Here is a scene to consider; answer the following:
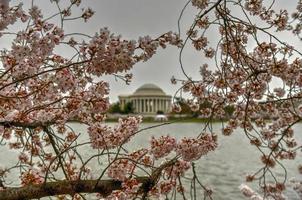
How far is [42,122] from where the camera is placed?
4375 mm

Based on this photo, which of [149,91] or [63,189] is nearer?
[63,189]

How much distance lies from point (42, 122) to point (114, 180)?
141 centimetres

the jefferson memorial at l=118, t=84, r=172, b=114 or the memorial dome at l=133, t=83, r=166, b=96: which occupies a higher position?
the memorial dome at l=133, t=83, r=166, b=96

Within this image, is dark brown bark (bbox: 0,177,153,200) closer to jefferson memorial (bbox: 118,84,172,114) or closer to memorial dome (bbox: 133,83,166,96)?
jefferson memorial (bbox: 118,84,172,114)

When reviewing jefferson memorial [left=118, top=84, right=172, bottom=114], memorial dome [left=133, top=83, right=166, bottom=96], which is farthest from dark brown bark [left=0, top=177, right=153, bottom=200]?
memorial dome [left=133, top=83, right=166, bottom=96]

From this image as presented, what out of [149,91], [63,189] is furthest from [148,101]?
[63,189]

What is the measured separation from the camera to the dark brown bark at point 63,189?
9.61ft

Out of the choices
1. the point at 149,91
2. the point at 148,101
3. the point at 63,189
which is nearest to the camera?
the point at 63,189

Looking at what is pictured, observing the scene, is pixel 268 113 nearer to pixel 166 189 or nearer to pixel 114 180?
pixel 166 189

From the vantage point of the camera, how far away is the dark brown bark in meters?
2.93

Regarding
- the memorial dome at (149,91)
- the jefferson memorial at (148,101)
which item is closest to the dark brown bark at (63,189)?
the jefferson memorial at (148,101)

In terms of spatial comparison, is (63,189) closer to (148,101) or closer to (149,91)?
(148,101)

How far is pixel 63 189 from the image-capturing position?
3.09m

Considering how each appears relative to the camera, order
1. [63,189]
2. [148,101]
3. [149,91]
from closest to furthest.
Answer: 1. [63,189]
2. [148,101]
3. [149,91]
